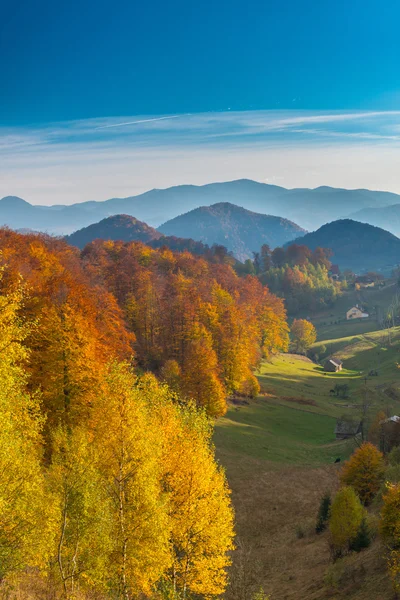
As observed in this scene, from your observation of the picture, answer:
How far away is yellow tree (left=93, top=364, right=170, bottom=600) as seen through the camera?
19.3 meters

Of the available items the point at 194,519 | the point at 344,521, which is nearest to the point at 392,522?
the point at 344,521

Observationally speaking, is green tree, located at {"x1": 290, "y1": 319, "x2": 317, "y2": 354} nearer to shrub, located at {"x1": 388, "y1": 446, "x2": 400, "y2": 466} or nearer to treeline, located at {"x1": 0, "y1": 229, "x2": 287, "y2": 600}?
shrub, located at {"x1": 388, "y1": 446, "x2": 400, "y2": 466}

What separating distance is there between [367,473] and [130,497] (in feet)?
82.9

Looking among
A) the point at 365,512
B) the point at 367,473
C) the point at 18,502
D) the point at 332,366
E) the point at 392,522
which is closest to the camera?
the point at 18,502

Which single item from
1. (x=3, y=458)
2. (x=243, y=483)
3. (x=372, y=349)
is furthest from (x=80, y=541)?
(x=372, y=349)

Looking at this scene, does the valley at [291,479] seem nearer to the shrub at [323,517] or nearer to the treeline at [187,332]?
the shrub at [323,517]

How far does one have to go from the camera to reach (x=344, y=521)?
29.3 metres

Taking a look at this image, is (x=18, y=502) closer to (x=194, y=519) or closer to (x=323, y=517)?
(x=194, y=519)

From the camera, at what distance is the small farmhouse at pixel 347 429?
6098 cm

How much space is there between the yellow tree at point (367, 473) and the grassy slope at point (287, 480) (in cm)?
428

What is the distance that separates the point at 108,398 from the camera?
2177cm

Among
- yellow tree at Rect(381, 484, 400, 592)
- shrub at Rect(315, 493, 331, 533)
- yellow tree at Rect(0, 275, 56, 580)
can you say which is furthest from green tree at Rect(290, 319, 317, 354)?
yellow tree at Rect(0, 275, 56, 580)

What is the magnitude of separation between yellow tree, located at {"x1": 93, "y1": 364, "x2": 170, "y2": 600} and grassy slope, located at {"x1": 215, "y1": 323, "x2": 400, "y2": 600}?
1010cm

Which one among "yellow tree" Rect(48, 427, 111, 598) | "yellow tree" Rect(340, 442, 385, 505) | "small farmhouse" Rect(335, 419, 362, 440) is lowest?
"small farmhouse" Rect(335, 419, 362, 440)
